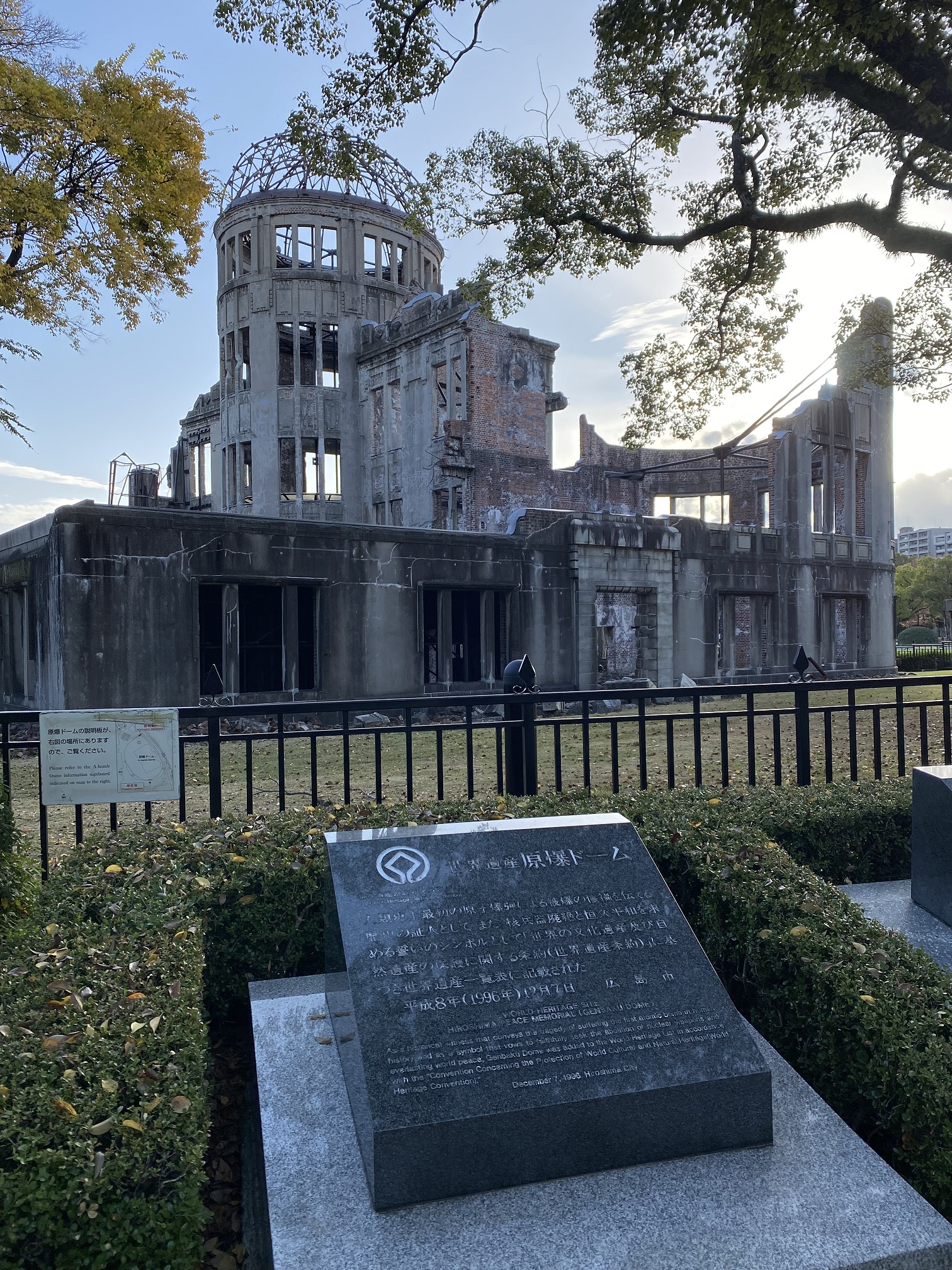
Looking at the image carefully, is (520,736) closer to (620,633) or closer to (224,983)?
(224,983)

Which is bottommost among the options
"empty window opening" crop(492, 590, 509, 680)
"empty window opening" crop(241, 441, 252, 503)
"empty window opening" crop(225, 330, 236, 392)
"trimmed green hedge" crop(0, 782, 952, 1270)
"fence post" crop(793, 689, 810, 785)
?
"trimmed green hedge" crop(0, 782, 952, 1270)

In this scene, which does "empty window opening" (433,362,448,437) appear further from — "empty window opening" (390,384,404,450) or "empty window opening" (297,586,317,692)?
"empty window opening" (297,586,317,692)

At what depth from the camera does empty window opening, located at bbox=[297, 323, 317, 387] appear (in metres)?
33.3

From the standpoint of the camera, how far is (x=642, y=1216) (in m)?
2.53

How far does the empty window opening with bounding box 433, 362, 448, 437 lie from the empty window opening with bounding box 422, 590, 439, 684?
897 centimetres

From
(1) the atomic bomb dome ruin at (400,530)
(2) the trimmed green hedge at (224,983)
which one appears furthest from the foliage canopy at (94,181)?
(2) the trimmed green hedge at (224,983)

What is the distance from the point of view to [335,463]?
33812 millimetres

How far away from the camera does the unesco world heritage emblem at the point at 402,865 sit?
128 inches

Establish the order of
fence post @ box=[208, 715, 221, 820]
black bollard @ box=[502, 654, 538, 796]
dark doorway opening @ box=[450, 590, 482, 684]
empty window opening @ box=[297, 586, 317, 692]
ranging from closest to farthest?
fence post @ box=[208, 715, 221, 820]
black bollard @ box=[502, 654, 538, 796]
empty window opening @ box=[297, 586, 317, 692]
dark doorway opening @ box=[450, 590, 482, 684]

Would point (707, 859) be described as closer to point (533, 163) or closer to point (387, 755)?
point (387, 755)

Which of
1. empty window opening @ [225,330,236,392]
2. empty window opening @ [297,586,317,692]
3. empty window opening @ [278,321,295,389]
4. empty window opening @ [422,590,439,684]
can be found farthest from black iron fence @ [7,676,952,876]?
empty window opening @ [225,330,236,392]

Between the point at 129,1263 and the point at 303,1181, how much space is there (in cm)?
65

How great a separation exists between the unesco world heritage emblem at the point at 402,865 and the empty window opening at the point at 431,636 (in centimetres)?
1502

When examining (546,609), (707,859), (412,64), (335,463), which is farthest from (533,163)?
(335,463)
